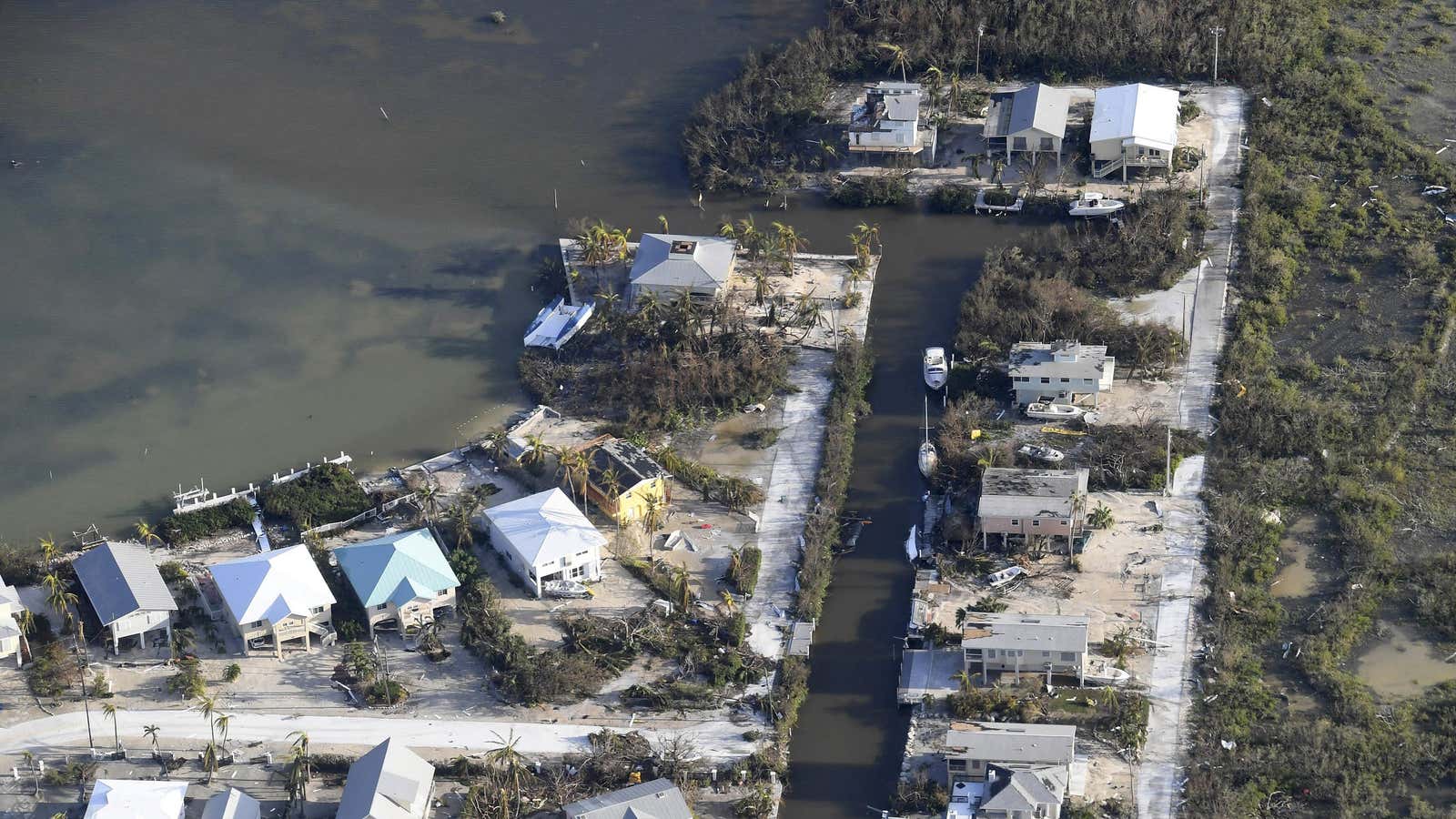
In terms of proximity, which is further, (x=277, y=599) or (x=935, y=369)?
(x=935, y=369)

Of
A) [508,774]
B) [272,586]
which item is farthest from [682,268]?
[508,774]

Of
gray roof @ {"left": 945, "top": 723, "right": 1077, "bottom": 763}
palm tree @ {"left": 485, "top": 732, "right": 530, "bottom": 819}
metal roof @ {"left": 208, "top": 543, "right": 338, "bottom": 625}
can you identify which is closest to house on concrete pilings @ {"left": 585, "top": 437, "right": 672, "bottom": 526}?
metal roof @ {"left": 208, "top": 543, "right": 338, "bottom": 625}

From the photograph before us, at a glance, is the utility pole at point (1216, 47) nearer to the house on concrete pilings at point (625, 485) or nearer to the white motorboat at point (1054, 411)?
the white motorboat at point (1054, 411)

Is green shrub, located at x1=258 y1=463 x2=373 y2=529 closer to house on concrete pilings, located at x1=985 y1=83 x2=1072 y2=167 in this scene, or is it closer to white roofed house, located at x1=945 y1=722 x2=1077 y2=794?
white roofed house, located at x1=945 y1=722 x2=1077 y2=794

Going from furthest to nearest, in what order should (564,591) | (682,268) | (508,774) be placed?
(682,268)
(564,591)
(508,774)

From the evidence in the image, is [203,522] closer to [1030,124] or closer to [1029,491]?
[1029,491]
